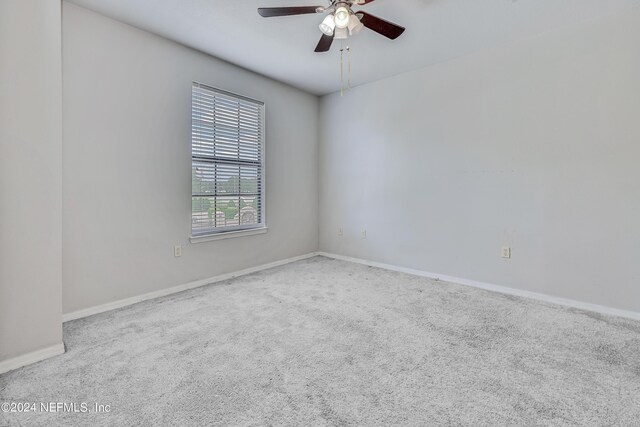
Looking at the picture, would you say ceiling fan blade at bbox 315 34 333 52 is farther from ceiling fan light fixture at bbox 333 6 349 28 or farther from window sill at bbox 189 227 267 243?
window sill at bbox 189 227 267 243

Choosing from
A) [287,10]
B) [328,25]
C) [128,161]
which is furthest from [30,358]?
[328,25]

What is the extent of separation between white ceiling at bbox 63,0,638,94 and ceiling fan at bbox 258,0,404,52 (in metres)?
0.41

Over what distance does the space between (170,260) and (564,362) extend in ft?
10.8

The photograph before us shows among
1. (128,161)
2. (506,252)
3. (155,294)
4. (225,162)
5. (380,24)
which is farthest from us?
(225,162)

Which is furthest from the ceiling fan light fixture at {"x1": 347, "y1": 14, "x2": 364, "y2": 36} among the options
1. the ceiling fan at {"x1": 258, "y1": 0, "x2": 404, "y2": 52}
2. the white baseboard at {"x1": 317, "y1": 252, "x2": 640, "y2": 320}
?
the white baseboard at {"x1": 317, "y1": 252, "x2": 640, "y2": 320}

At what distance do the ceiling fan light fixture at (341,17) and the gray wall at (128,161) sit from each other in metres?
1.88

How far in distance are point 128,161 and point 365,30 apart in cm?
248

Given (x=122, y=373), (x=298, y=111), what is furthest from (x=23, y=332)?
(x=298, y=111)

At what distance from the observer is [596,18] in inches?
102

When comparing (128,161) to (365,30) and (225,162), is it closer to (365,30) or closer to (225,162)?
(225,162)

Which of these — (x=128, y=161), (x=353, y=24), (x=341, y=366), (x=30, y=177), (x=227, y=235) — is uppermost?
(x=353, y=24)

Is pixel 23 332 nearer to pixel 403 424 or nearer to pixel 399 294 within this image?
pixel 403 424

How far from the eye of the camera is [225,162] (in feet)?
11.7

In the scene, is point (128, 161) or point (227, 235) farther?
point (227, 235)
